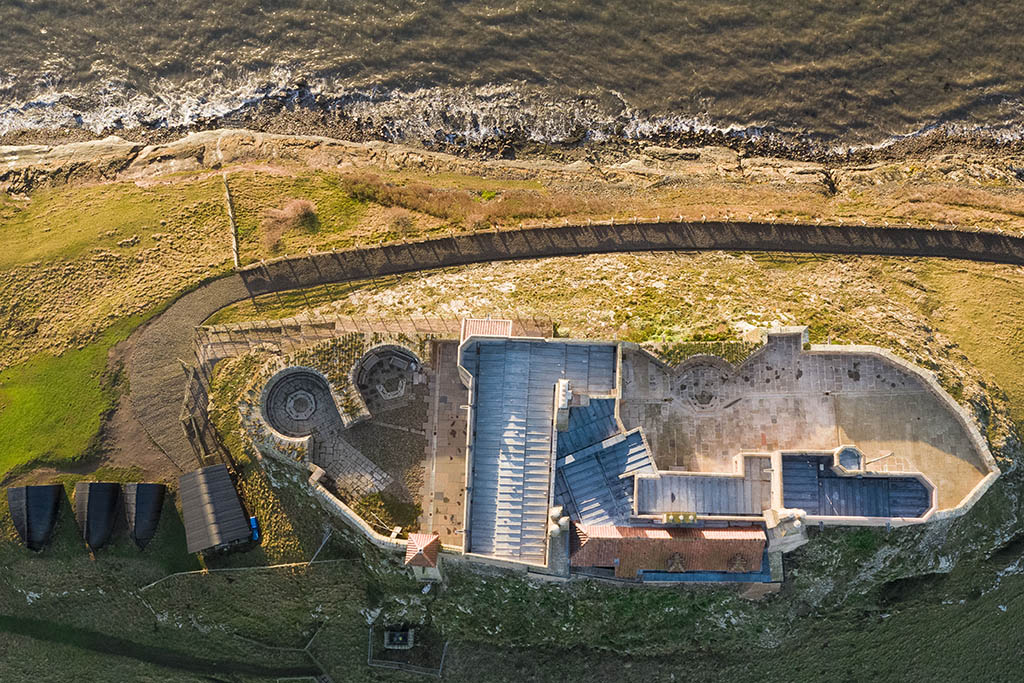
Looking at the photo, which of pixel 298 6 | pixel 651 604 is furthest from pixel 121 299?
pixel 651 604

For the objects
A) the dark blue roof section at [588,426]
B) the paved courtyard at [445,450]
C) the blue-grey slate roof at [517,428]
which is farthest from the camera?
the paved courtyard at [445,450]

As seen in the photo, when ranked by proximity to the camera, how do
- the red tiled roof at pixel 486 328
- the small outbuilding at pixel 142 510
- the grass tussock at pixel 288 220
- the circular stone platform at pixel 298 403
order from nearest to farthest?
the red tiled roof at pixel 486 328 < the small outbuilding at pixel 142 510 < the circular stone platform at pixel 298 403 < the grass tussock at pixel 288 220

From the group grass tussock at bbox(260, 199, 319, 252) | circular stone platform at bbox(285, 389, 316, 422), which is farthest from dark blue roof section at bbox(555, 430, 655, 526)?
grass tussock at bbox(260, 199, 319, 252)

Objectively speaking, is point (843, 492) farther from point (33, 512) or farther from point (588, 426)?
point (33, 512)

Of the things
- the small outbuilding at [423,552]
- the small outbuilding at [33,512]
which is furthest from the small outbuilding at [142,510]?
the small outbuilding at [423,552]

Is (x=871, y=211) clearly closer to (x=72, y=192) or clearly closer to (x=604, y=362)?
(x=604, y=362)

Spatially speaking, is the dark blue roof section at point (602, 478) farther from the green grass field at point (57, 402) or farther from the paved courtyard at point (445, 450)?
the green grass field at point (57, 402)

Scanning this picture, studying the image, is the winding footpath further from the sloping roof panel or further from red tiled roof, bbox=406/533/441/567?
red tiled roof, bbox=406/533/441/567
